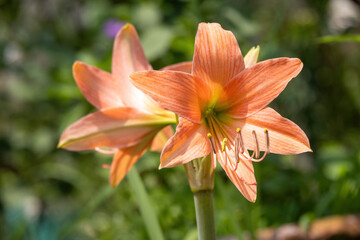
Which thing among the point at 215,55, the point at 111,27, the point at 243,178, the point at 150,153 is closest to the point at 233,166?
the point at 243,178

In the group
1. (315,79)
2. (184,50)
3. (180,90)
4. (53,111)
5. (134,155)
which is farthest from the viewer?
(53,111)

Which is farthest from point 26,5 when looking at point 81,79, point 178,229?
point 81,79

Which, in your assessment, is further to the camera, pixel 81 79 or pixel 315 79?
pixel 315 79

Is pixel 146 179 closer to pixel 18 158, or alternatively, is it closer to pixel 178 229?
pixel 178 229

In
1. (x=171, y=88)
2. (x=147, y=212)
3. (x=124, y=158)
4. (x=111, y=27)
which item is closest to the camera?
(x=171, y=88)

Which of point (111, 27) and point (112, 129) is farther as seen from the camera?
point (111, 27)

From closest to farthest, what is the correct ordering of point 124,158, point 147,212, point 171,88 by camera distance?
point 171,88, point 124,158, point 147,212

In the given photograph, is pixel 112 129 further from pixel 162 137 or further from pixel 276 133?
pixel 276 133

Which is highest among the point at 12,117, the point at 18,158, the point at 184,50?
the point at 184,50
